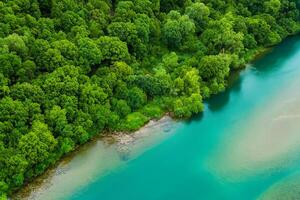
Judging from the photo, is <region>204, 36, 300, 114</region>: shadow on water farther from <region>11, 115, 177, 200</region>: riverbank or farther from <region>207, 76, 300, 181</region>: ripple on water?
<region>11, 115, 177, 200</region>: riverbank

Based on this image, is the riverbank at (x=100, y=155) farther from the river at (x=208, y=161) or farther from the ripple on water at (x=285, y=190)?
the ripple on water at (x=285, y=190)

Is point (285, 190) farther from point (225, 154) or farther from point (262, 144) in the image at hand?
point (225, 154)

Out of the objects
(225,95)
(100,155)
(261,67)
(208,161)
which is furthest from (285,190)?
(261,67)

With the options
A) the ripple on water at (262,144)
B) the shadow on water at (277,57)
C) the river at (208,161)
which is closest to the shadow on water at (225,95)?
the river at (208,161)

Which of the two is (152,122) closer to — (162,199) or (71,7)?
(162,199)

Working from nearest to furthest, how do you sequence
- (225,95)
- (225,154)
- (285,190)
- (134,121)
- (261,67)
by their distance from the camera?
(285,190) → (225,154) → (134,121) → (225,95) → (261,67)
